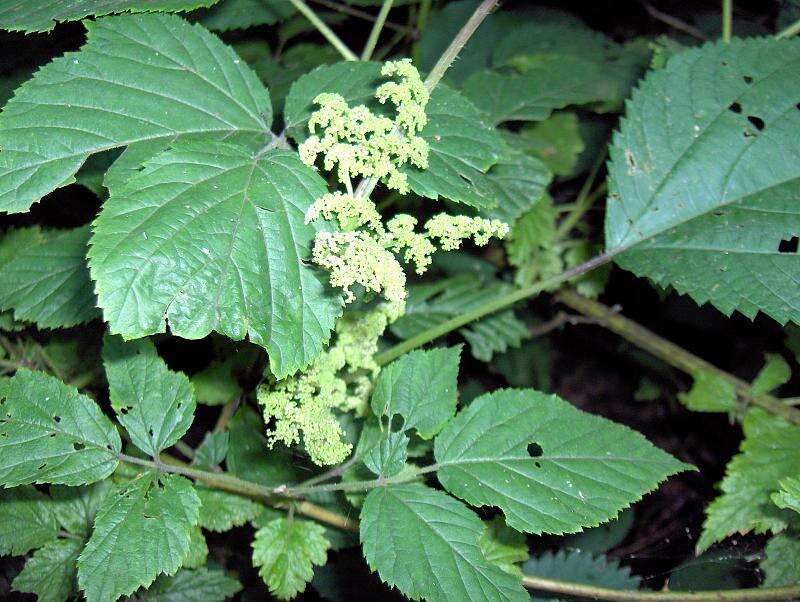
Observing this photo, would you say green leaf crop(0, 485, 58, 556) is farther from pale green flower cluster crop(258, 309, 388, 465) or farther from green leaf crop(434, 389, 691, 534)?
green leaf crop(434, 389, 691, 534)

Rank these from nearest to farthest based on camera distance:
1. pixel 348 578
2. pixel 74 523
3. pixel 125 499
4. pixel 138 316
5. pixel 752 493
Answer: pixel 138 316, pixel 125 499, pixel 74 523, pixel 752 493, pixel 348 578

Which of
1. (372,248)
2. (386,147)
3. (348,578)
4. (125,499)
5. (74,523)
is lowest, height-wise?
(348,578)

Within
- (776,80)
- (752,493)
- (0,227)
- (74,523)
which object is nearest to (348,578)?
(74,523)

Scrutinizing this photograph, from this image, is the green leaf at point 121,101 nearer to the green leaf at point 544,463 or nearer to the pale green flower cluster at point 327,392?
the pale green flower cluster at point 327,392

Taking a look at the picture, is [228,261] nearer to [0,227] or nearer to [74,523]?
[74,523]

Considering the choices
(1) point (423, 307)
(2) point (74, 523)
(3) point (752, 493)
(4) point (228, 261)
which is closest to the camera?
(4) point (228, 261)

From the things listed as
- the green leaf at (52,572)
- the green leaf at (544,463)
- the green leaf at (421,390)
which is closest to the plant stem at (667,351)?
the green leaf at (544,463)
